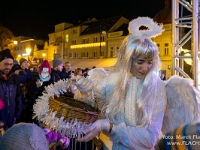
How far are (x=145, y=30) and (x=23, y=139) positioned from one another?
1238mm

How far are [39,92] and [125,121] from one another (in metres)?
3.14

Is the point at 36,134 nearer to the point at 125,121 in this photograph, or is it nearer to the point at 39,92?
the point at 125,121

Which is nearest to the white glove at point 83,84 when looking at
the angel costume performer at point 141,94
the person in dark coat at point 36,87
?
the angel costume performer at point 141,94

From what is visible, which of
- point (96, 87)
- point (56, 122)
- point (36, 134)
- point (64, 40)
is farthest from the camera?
point (64, 40)

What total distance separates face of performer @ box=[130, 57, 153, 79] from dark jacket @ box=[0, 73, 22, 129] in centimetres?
272

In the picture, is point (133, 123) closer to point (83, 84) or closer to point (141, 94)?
point (141, 94)

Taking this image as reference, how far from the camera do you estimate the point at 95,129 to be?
161cm

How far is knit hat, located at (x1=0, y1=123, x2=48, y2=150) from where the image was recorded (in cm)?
122

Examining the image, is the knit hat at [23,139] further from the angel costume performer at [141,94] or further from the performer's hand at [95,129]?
the angel costume performer at [141,94]

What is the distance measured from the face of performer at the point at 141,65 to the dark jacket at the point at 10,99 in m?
2.72

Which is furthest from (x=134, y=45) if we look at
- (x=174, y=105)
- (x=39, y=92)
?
(x=39, y=92)

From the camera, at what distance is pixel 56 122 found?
1644 mm

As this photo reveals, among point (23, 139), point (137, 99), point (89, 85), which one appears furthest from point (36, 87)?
point (23, 139)

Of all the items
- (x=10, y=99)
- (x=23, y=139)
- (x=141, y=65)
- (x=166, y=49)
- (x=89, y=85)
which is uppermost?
(x=166, y=49)
